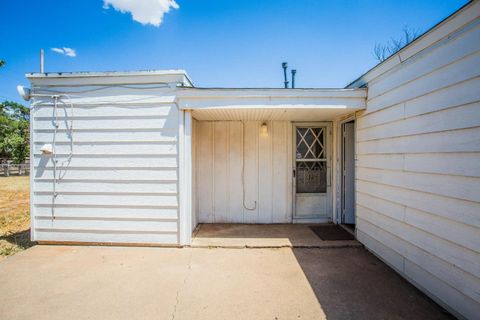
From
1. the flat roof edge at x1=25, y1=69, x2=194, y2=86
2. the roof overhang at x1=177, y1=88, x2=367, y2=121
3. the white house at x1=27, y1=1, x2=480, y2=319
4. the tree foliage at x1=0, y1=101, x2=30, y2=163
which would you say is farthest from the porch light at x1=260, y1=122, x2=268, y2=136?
the tree foliage at x1=0, y1=101, x2=30, y2=163

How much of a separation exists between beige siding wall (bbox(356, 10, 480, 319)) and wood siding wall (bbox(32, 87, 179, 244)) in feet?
10.6

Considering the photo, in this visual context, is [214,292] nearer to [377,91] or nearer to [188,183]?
[188,183]

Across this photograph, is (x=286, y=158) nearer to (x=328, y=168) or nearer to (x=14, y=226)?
(x=328, y=168)

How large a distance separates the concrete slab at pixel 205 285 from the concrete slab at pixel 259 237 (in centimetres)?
16

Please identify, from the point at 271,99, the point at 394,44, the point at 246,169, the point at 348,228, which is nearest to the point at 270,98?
the point at 271,99

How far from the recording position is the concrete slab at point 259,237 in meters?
3.96

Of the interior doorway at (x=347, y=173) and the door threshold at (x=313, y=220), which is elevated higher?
the interior doorway at (x=347, y=173)

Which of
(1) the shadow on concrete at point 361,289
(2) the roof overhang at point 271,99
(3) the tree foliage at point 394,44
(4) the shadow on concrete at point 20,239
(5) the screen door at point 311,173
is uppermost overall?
(3) the tree foliage at point 394,44

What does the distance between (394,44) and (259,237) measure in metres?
11.2

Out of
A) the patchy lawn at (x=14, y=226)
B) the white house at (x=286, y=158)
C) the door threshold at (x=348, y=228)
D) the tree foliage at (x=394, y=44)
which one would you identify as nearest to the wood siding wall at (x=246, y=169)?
the white house at (x=286, y=158)

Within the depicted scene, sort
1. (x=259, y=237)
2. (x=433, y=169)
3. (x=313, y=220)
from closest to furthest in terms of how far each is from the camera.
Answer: (x=433, y=169), (x=259, y=237), (x=313, y=220)

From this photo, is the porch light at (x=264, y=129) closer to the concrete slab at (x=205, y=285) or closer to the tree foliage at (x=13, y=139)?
the concrete slab at (x=205, y=285)

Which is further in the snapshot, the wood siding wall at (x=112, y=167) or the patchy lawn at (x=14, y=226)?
the patchy lawn at (x=14, y=226)

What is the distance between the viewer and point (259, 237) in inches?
171
